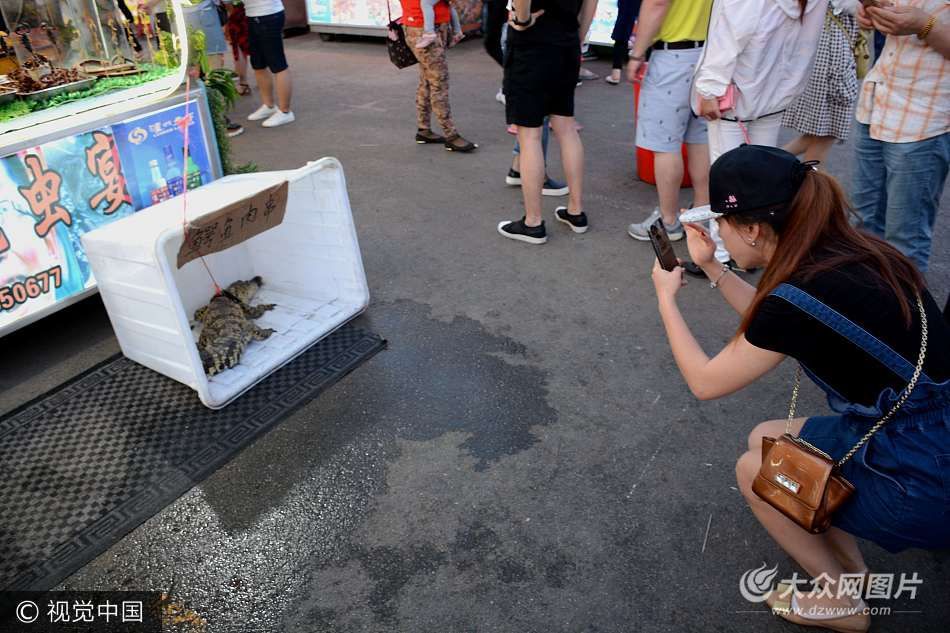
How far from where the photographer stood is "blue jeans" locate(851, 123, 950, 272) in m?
3.08

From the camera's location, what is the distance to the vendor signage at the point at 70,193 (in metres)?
3.08

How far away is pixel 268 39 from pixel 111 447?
475cm

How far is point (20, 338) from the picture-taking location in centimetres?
361

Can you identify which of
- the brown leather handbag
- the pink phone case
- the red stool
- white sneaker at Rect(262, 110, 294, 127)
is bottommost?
the red stool

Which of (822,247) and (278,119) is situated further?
(278,119)

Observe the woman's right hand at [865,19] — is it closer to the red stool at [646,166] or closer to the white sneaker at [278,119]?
the red stool at [646,166]

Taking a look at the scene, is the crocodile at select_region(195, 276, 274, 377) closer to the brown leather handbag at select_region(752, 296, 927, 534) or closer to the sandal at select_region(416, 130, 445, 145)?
the brown leather handbag at select_region(752, 296, 927, 534)

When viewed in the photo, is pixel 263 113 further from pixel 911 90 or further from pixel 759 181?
pixel 759 181

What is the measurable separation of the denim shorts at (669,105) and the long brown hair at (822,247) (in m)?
2.33

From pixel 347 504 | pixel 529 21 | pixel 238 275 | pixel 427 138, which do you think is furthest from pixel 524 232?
pixel 347 504

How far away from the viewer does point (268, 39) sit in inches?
253

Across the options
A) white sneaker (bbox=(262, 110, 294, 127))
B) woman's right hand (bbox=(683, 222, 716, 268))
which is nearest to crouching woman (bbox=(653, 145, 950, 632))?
woman's right hand (bbox=(683, 222, 716, 268))

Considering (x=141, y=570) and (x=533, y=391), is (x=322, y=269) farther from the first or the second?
(x=141, y=570)

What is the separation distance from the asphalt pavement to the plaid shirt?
1.12 m
